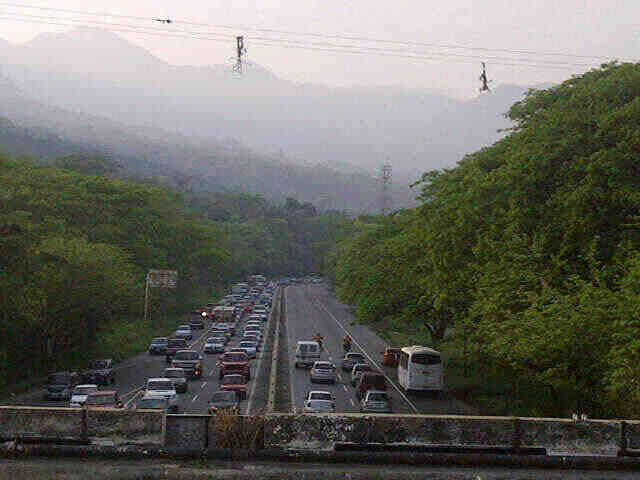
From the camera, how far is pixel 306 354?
53.4 m

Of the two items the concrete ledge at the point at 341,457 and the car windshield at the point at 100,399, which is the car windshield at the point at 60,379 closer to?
the car windshield at the point at 100,399

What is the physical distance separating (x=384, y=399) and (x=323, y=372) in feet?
40.4

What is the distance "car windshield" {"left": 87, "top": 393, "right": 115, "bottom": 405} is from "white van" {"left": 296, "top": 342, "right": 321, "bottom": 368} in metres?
23.1

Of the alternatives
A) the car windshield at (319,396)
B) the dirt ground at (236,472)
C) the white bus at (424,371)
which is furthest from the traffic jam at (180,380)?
the white bus at (424,371)

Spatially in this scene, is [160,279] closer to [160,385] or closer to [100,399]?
[160,385]

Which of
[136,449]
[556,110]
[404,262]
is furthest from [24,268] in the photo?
[136,449]

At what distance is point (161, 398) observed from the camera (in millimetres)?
29891

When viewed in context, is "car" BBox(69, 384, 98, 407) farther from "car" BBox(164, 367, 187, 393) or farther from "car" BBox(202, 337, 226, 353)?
"car" BBox(202, 337, 226, 353)

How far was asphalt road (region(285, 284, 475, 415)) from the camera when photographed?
123 ft

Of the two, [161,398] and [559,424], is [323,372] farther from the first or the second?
[559,424]

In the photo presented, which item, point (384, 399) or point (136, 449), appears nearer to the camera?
point (136, 449)

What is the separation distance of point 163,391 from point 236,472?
21361 millimetres

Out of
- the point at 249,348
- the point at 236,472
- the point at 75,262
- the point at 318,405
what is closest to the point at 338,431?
the point at 236,472

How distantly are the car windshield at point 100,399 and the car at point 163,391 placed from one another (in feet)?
4.71
